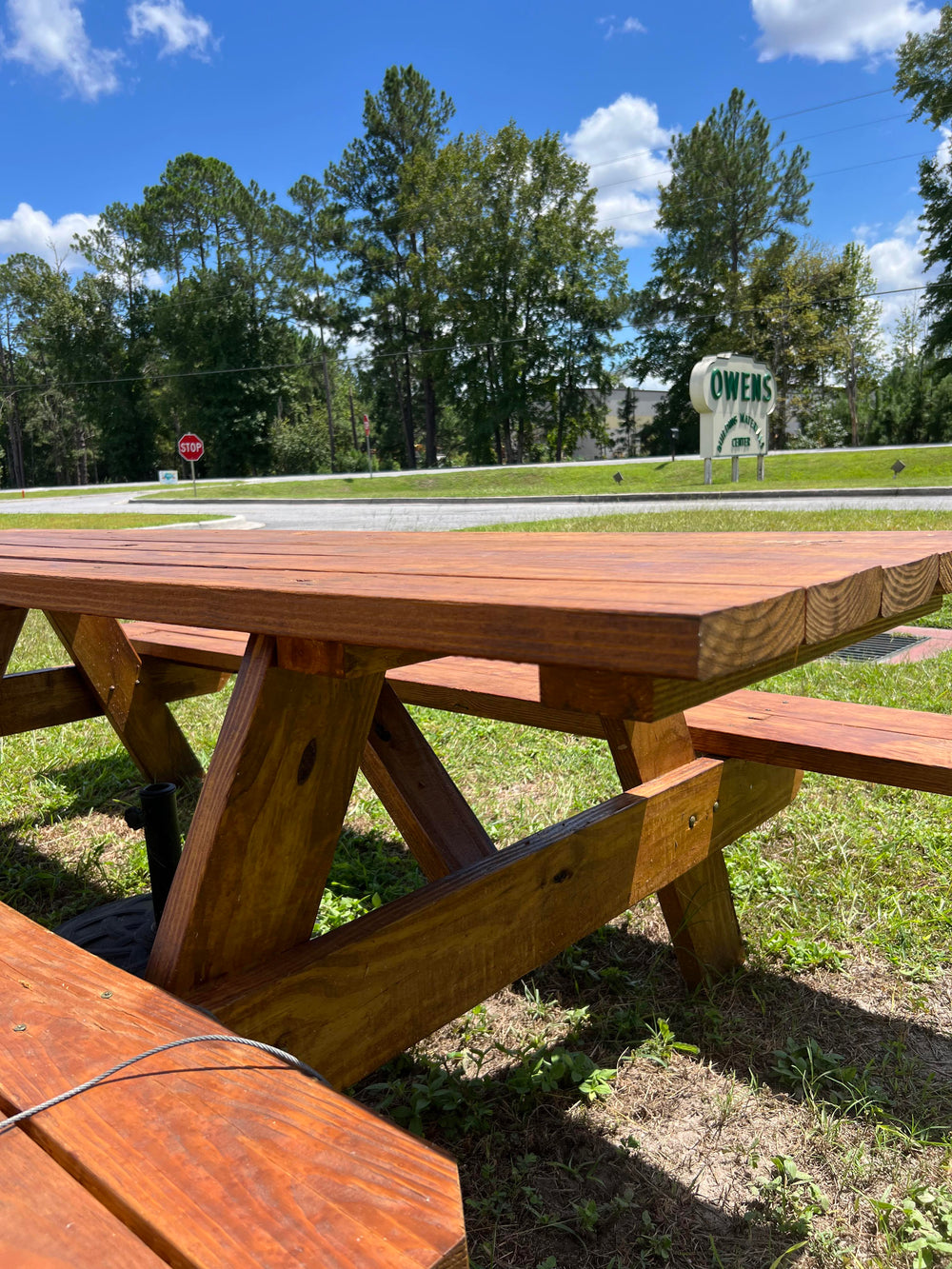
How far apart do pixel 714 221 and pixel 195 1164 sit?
44.7m

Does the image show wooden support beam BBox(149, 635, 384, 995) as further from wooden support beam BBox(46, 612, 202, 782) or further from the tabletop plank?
wooden support beam BBox(46, 612, 202, 782)

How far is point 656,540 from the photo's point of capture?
5.00ft

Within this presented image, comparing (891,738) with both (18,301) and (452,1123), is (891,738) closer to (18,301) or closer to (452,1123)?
(452,1123)

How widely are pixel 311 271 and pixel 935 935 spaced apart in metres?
48.7

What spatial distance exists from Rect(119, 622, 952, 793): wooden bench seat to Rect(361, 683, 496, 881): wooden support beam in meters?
0.26

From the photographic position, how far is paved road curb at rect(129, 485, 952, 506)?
1508 centimetres

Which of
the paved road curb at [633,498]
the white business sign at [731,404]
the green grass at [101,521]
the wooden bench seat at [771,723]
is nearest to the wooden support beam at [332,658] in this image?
the wooden bench seat at [771,723]

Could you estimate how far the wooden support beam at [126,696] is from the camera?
275 cm

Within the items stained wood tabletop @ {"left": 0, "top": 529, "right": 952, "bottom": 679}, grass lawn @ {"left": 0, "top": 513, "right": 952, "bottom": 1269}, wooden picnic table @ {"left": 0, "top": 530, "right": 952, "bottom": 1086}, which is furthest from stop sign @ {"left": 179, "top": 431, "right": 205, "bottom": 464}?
stained wood tabletop @ {"left": 0, "top": 529, "right": 952, "bottom": 679}

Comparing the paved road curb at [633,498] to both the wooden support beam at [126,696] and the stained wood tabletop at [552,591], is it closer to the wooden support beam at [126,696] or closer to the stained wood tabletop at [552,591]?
the wooden support beam at [126,696]

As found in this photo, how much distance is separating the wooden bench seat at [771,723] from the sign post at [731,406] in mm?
18109

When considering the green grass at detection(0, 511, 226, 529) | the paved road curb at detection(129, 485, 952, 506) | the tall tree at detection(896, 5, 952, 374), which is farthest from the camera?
the tall tree at detection(896, 5, 952, 374)

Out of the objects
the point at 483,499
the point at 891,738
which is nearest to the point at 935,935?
the point at 891,738

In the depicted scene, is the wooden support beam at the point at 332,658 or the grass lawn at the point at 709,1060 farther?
the grass lawn at the point at 709,1060
